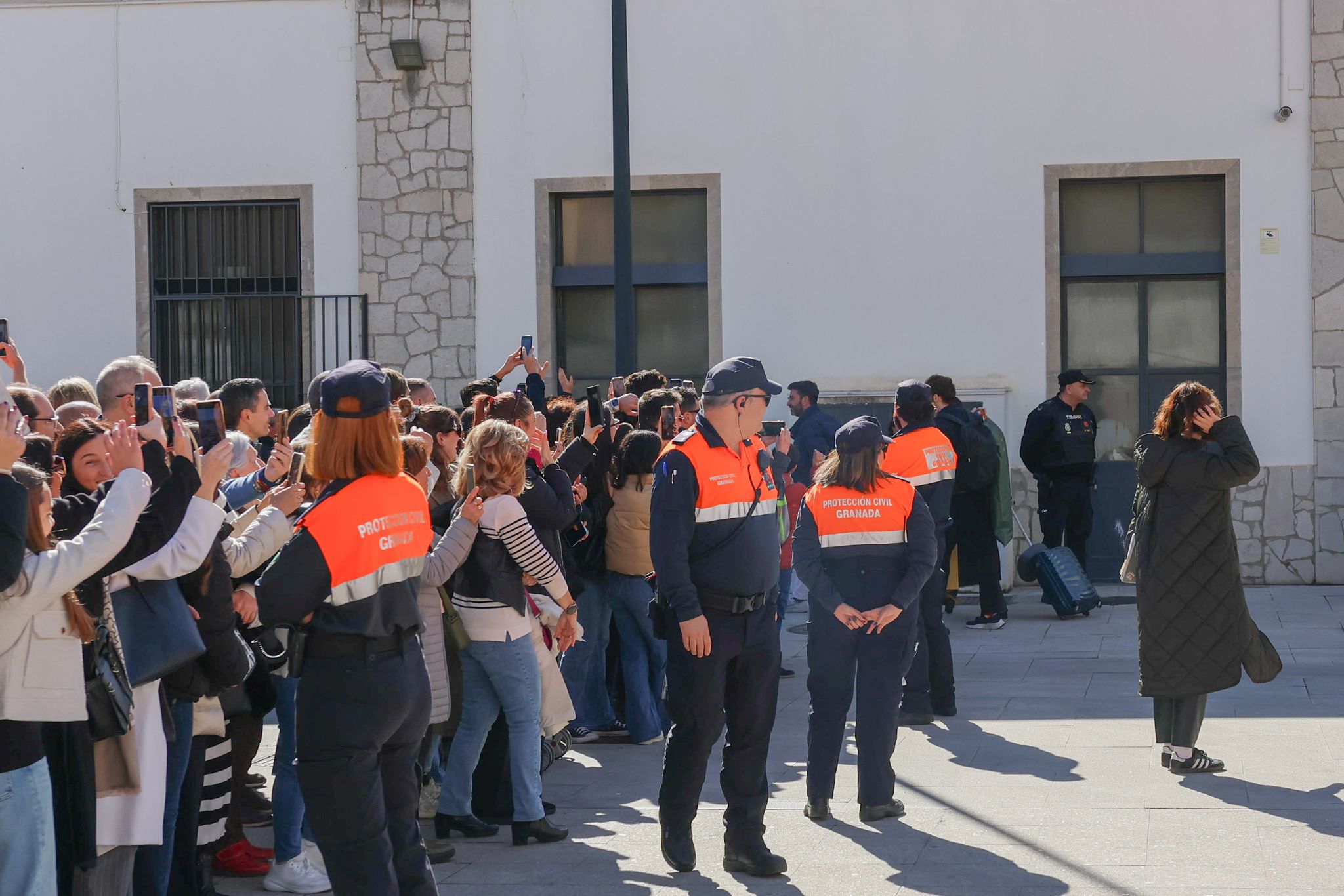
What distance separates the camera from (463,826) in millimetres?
6312

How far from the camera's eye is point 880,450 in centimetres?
652

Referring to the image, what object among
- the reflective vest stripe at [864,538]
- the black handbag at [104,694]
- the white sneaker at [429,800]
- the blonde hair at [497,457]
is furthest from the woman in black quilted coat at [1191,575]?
the black handbag at [104,694]

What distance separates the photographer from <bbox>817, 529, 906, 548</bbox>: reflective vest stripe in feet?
21.1

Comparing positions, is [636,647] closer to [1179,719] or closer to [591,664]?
[591,664]

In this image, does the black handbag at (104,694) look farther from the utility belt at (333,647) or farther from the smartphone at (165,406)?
the smartphone at (165,406)

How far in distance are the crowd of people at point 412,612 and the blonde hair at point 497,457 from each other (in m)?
0.02

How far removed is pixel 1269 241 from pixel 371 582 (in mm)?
10955

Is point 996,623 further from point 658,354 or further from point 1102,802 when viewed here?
point 1102,802

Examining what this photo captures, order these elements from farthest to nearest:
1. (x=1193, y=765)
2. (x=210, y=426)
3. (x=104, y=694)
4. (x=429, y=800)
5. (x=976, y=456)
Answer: (x=976, y=456) < (x=1193, y=765) < (x=429, y=800) < (x=210, y=426) < (x=104, y=694)

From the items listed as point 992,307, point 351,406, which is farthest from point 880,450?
point 992,307

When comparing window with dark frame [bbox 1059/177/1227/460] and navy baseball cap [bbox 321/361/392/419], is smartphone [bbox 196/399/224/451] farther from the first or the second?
window with dark frame [bbox 1059/177/1227/460]

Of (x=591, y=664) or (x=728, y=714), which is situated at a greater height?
(x=728, y=714)

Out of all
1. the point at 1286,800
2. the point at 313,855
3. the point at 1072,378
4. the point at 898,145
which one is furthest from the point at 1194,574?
the point at 898,145

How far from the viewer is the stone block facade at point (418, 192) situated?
14.3 meters
